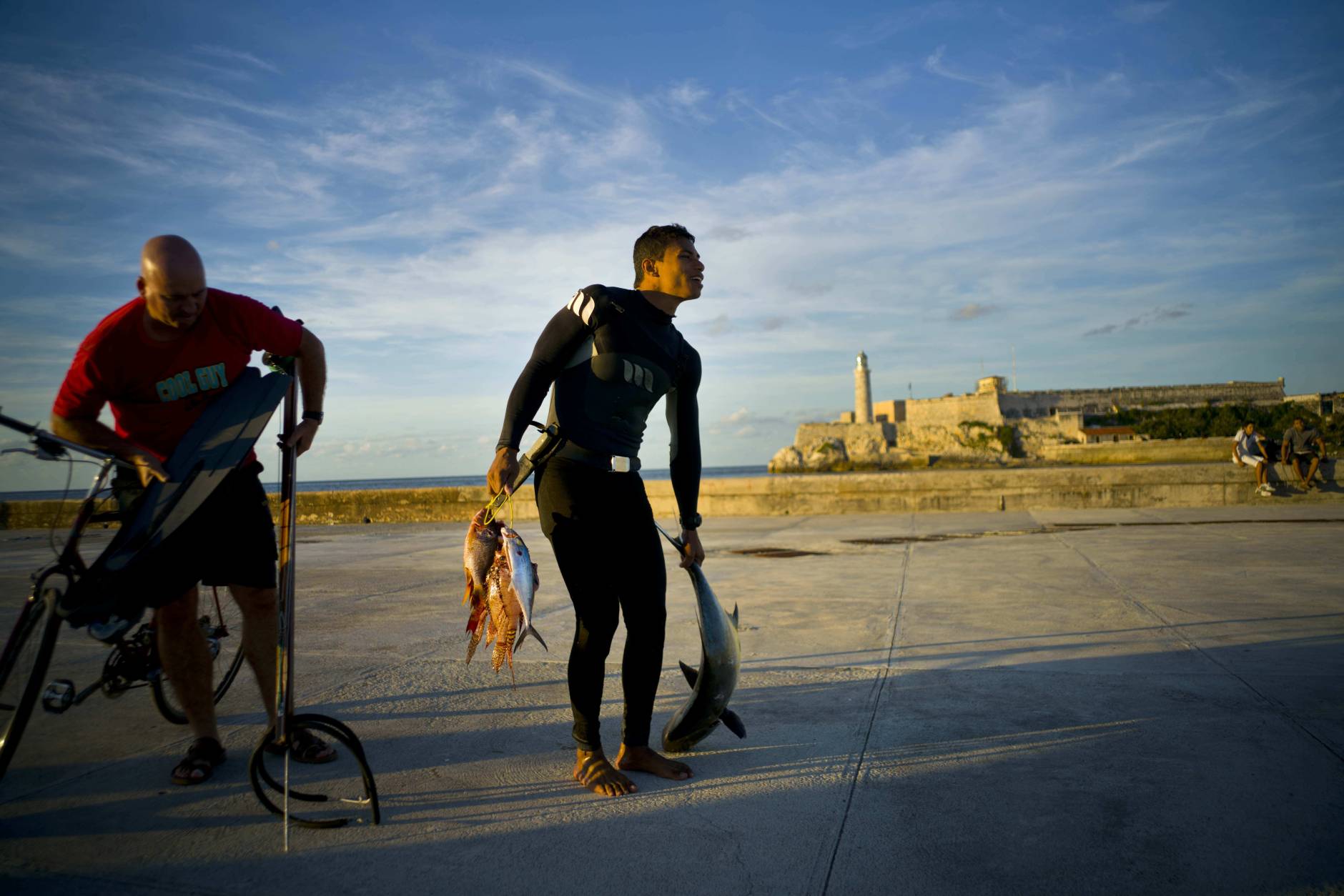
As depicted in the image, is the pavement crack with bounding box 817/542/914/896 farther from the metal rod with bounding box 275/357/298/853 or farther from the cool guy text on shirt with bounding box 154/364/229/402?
the cool guy text on shirt with bounding box 154/364/229/402

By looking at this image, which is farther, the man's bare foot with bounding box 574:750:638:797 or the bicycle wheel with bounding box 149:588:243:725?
the bicycle wheel with bounding box 149:588:243:725

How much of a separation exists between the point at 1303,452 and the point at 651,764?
1351 centimetres

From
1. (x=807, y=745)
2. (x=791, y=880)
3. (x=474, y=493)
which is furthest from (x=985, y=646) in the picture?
(x=474, y=493)

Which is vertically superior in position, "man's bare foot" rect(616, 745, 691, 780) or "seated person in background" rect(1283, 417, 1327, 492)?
"seated person in background" rect(1283, 417, 1327, 492)

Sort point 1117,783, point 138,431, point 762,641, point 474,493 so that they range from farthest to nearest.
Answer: point 474,493
point 762,641
point 138,431
point 1117,783

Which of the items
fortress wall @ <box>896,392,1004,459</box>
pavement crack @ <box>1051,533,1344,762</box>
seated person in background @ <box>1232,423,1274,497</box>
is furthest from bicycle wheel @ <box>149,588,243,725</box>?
fortress wall @ <box>896,392,1004,459</box>

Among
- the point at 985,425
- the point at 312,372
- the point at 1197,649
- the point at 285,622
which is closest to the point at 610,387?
the point at 312,372

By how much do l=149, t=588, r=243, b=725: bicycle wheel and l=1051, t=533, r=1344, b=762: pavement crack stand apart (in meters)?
3.90

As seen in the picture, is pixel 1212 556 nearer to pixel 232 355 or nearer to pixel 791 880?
pixel 791 880

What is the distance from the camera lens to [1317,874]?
1.97 meters

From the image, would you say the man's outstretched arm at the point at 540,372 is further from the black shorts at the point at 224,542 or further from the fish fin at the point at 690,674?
the fish fin at the point at 690,674

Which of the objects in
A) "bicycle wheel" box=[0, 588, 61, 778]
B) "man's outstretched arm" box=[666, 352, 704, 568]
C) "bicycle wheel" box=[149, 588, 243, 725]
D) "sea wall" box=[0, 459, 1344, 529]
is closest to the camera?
"bicycle wheel" box=[0, 588, 61, 778]

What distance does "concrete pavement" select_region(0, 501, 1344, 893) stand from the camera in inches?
83.5

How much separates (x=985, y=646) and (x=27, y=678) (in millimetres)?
4184
